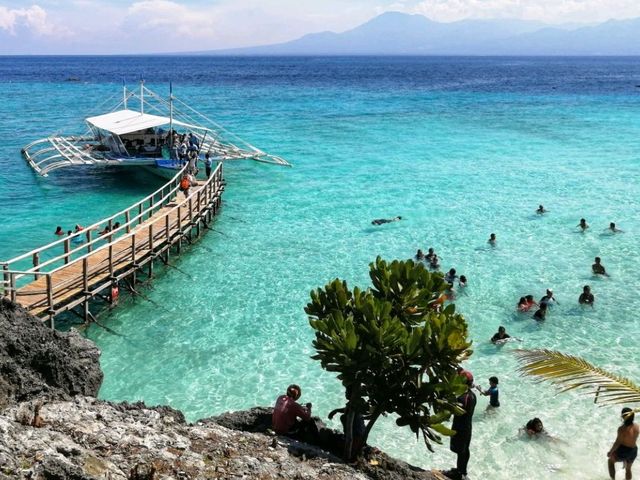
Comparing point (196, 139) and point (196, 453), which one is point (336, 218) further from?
point (196, 453)

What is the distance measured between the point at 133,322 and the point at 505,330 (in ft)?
35.5

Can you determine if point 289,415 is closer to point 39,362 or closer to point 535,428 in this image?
point 39,362

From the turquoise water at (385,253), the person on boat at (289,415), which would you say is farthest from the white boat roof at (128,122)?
the person on boat at (289,415)

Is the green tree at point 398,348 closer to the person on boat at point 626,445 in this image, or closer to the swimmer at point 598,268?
the person on boat at point 626,445

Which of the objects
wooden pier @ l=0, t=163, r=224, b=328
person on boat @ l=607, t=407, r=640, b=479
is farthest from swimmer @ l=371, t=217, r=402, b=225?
person on boat @ l=607, t=407, r=640, b=479

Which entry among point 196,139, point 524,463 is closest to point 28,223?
point 196,139

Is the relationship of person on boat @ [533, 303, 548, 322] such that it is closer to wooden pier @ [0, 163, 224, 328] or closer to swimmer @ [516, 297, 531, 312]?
swimmer @ [516, 297, 531, 312]

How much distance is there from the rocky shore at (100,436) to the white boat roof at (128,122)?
25804 millimetres

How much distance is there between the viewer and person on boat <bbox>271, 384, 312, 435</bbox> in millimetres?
10500

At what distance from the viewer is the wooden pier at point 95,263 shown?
1656 centimetres

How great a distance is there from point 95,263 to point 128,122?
19866 mm

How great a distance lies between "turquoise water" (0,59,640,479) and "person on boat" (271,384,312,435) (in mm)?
3150

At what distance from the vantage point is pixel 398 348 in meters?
8.75

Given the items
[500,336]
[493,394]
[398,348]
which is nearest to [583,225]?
[500,336]
